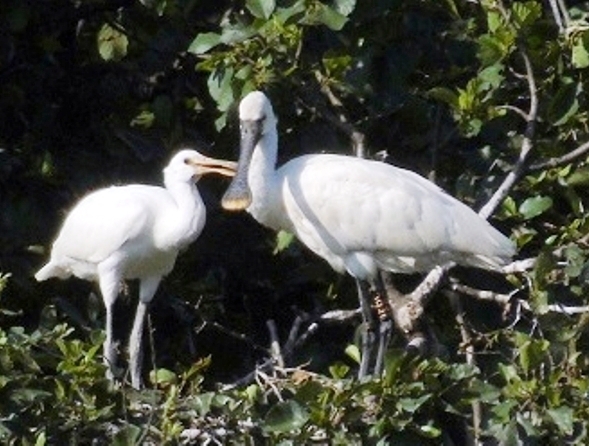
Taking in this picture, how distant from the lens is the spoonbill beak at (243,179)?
9.43 metres

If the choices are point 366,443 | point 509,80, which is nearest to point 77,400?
point 366,443

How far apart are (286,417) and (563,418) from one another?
824mm

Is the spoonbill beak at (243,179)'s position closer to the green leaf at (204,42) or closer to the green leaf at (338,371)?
the green leaf at (204,42)

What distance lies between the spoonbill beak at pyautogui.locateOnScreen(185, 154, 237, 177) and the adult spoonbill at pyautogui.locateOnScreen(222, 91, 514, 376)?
0.19 meters

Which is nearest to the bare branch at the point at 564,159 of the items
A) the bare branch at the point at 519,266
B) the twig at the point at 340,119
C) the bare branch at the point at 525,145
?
the bare branch at the point at 525,145

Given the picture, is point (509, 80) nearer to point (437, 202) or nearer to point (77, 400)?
point (437, 202)

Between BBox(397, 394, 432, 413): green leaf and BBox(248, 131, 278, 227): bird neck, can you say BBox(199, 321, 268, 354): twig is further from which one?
BBox(397, 394, 432, 413): green leaf

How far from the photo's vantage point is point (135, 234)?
9805 mm

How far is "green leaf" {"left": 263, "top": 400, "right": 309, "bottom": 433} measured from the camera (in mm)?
7828

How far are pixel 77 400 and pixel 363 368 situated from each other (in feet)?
4.72

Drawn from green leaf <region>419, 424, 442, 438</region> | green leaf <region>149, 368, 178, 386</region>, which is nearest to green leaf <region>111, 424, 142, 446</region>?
green leaf <region>149, 368, 178, 386</region>

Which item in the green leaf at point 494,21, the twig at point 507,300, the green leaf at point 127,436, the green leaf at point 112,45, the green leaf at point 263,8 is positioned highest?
the green leaf at point 263,8

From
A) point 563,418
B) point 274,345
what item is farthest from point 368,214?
point 563,418

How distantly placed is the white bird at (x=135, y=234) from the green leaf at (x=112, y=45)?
0.43 meters
